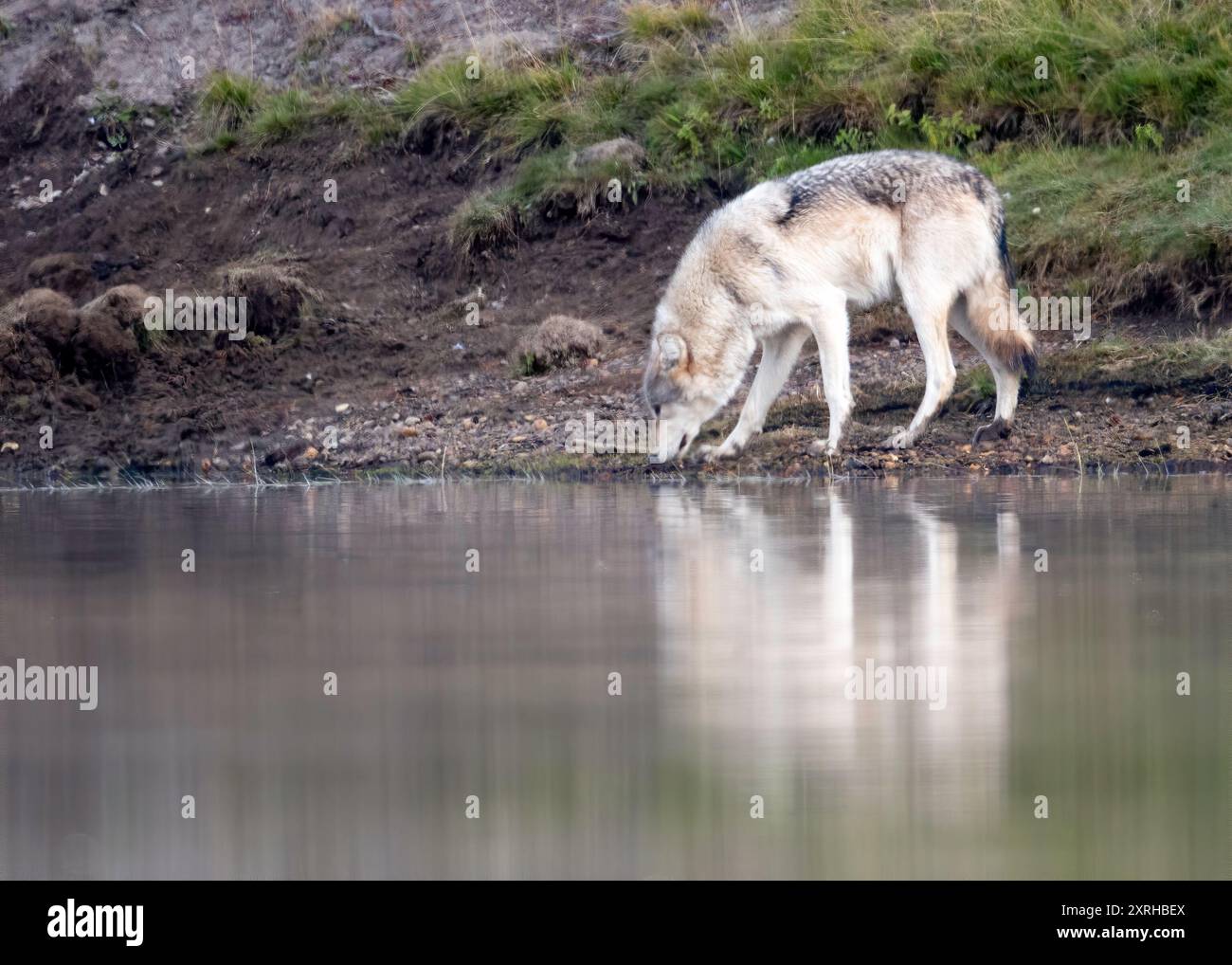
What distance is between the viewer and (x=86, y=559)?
8992 millimetres

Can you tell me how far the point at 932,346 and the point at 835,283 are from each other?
82 cm

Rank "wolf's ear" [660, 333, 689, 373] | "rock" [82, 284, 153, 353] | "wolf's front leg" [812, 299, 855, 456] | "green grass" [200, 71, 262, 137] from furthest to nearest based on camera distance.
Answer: "green grass" [200, 71, 262, 137] < "rock" [82, 284, 153, 353] < "wolf's ear" [660, 333, 689, 373] < "wolf's front leg" [812, 299, 855, 456]

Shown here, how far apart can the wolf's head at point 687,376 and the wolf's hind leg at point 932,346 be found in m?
1.22

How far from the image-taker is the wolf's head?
42.4ft

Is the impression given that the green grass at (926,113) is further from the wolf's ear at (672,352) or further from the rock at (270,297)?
the wolf's ear at (672,352)

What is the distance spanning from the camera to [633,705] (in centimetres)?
558

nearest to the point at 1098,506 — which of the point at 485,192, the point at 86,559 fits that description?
the point at 86,559

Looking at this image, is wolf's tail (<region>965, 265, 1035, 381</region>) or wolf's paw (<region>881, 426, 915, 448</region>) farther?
wolf's paw (<region>881, 426, 915, 448</region>)

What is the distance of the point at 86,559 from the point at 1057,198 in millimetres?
9674

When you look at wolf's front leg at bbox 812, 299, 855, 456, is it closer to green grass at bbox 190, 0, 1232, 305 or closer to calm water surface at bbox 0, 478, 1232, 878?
calm water surface at bbox 0, 478, 1232, 878

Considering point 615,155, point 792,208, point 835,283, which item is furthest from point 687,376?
point 615,155

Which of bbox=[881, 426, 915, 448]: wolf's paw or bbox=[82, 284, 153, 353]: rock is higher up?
bbox=[82, 284, 153, 353]: rock

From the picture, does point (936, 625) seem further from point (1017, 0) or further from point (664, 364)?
point (1017, 0)

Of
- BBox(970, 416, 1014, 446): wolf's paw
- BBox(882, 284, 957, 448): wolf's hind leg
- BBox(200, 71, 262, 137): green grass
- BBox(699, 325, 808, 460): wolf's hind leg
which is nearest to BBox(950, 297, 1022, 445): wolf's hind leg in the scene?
BBox(970, 416, 1014, 446): wolf's paw
